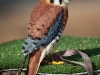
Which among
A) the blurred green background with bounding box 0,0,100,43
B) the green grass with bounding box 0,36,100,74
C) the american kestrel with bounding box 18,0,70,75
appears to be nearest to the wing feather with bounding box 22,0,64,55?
the american kestrel with bounding box 18,0,70,75

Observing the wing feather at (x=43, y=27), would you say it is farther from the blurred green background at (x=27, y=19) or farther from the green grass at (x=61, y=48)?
the blurred green background at (x=27, y=19)

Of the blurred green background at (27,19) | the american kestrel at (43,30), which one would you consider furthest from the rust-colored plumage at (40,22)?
the blurred green background at (27,19)

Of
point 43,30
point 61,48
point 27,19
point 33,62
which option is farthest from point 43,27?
point 27,19

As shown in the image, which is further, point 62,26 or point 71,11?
point 71,11

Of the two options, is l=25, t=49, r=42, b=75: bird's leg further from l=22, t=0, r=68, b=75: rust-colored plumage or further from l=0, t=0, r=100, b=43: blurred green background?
l=0, t=0, r=100, b=43: blurred green background

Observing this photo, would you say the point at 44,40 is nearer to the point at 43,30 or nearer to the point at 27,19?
the point at 43,30

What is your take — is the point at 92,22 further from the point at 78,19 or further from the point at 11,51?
the point at 11,51

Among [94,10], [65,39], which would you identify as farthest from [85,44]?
[94,10]
